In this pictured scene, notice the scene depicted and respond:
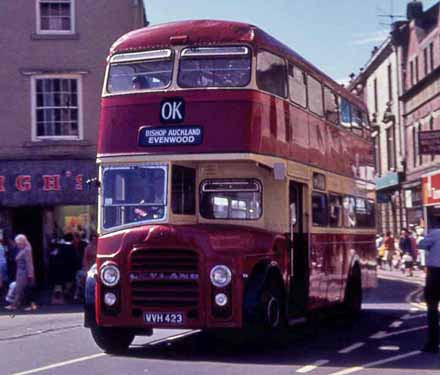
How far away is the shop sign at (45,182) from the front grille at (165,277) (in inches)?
651

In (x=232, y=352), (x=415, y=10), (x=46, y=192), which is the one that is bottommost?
(x=232, y=352)

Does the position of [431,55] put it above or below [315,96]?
above

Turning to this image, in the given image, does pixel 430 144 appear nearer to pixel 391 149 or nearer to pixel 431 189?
pixel 431 189

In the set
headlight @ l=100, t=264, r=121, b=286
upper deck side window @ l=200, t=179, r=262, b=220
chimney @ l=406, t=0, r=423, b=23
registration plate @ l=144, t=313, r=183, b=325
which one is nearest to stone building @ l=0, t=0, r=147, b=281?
upper deck side window @ l=200, t=179, r=262, b=220

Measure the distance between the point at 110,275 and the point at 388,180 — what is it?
146 ft

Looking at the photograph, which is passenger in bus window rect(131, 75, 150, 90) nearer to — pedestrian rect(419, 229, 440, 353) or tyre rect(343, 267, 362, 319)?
pedestrian rect(419, 229, 440, 353)

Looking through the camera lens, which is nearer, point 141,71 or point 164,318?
point 164,318

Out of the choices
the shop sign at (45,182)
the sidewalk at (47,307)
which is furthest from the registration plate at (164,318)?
the shop sign at (45,182)

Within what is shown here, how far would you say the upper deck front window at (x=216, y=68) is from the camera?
1364cm

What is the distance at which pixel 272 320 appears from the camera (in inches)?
529

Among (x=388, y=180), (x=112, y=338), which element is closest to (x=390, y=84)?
(x=388, y=180)

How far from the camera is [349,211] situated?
19703mm

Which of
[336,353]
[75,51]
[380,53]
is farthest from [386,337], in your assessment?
[380,53]

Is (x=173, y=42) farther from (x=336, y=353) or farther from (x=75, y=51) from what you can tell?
(x=75, y=51)
